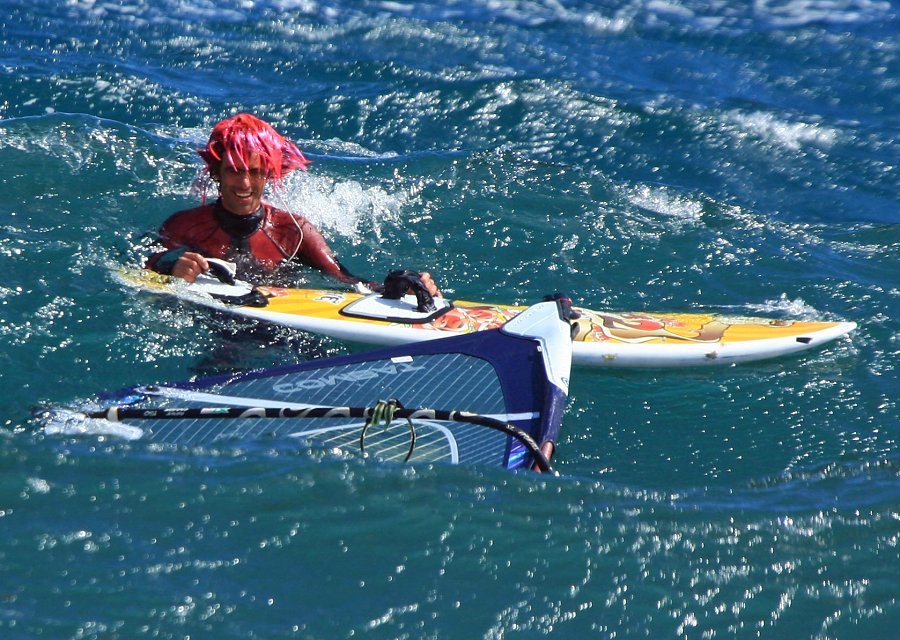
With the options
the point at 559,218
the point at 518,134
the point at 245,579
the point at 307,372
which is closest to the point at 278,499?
the point at 245,579

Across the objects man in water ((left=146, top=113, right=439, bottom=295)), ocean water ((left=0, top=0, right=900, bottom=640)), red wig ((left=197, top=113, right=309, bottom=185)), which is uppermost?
red wig ((left=197, top=113, right=309, bottom=185))

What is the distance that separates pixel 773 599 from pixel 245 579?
186 cm

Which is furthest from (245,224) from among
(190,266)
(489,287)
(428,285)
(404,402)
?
(404,402)

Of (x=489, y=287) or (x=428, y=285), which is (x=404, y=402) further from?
(x=489, y=287)

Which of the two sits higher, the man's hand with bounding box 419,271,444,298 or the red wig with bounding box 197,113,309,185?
the red wig with bounding box 197,113,309,185

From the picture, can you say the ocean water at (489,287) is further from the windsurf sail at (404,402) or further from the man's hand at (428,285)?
the man's hand at (428,285)

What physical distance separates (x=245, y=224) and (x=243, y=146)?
0.49 metres

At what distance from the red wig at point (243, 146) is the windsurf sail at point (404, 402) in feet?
4.83

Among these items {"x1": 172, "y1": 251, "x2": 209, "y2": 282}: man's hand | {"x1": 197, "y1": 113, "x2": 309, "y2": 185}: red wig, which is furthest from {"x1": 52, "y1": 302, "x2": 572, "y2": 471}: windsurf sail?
{"x1": 197, "y1": 113, "x2": 309, "y2": 185}: red wig

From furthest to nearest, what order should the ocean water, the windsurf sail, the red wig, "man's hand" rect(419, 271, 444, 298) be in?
"man's hand" rect(419, 271, 444, 298) < the red wig < the windsurf sail < the ocean water

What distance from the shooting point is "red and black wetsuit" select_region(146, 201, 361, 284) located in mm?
6434

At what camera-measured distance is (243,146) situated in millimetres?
6164

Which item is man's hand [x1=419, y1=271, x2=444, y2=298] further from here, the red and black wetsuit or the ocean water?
the ocean water

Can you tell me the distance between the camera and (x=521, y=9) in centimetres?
1262
